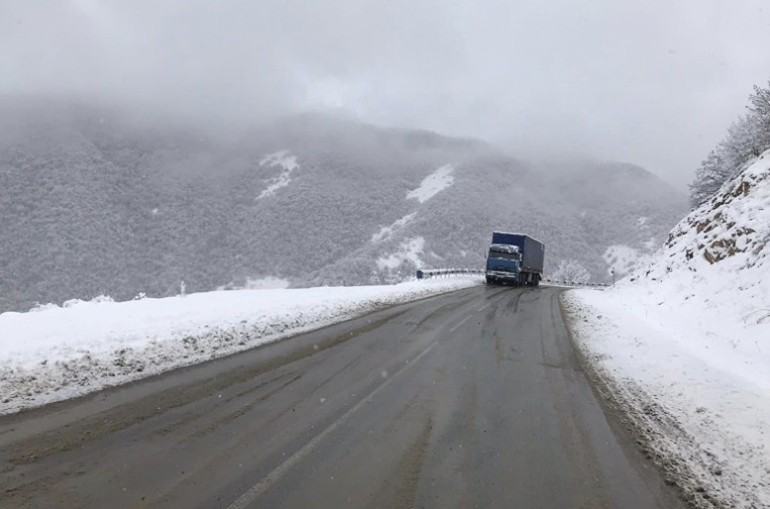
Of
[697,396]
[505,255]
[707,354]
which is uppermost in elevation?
[505,255]

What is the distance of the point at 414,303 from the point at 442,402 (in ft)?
45.9

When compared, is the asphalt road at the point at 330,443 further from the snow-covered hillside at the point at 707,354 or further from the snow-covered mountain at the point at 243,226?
the snow-covered mountain at the point at 243,226

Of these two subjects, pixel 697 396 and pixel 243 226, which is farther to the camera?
pixel 243 226

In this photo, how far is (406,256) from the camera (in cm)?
12625

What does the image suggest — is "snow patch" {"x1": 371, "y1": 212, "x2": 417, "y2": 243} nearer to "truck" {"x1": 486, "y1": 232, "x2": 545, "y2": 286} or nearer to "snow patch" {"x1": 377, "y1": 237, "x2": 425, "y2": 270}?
"snow patch" {"x1": 377, "y1": 237, "x2": 425, "y2": 270}

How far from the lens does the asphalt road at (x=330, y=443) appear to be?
3.74 metres

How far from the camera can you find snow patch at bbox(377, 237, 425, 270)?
11950 centimetres

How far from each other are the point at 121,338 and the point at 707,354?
11.9 metres

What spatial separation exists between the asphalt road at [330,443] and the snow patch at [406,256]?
355 ft

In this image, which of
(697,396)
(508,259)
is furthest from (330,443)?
(508,259)

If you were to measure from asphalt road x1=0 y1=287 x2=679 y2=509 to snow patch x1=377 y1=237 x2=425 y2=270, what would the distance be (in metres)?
108

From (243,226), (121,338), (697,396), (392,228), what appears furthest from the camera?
(243,226)

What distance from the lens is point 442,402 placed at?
6359 mm

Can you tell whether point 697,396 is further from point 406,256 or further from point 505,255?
point 406,256
